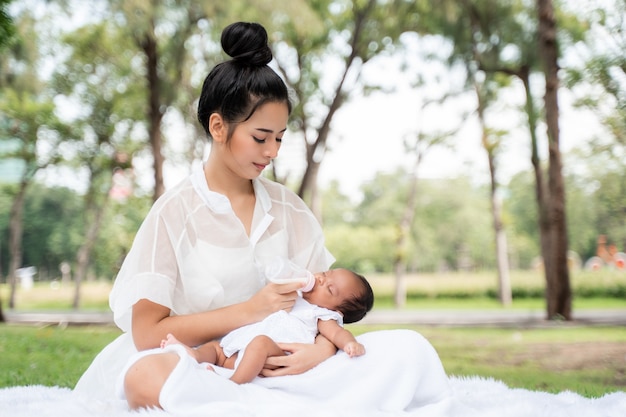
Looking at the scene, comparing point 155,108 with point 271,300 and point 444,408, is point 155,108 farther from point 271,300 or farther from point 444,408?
point 444,408

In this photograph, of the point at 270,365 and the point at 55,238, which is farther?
the point at 55,238

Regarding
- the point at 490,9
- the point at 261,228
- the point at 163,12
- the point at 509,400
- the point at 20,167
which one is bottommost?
the point at 509,400

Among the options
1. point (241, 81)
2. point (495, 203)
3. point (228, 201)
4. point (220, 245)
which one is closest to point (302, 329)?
point (220, 245)

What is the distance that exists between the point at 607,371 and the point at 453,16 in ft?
19.6

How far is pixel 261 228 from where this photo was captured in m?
2.19

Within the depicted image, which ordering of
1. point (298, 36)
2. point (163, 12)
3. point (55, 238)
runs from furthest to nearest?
point (55, 238) < point (298, 36) < point (163, 12)

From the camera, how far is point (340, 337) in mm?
1912

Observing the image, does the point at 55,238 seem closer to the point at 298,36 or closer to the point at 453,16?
the point at 298,36

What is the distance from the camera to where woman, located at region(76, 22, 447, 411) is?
197 cm

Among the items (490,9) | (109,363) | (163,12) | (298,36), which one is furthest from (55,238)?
(109,363)

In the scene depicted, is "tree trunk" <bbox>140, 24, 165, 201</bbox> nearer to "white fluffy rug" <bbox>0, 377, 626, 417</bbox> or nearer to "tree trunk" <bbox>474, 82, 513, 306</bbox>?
"tree trunk" <bbox>474, 82, 513, 306</bbox>

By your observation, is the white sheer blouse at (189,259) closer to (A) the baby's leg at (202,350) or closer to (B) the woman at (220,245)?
(B) the woman at (220,245)

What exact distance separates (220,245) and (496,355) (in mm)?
4928

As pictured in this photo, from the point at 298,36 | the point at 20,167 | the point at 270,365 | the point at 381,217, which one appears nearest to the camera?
the point at 270,365
